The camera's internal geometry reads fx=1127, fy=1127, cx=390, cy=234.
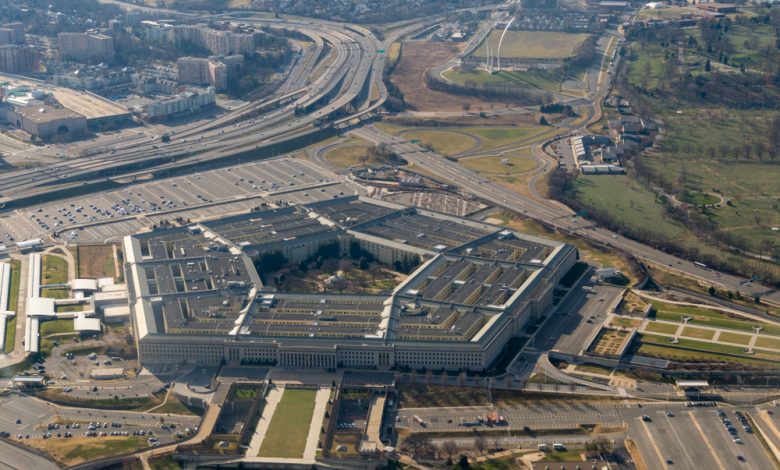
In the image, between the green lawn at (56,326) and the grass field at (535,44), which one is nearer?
the green lawn at (56,326)

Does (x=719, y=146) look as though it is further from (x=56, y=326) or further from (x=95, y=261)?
(x=56, y=326)

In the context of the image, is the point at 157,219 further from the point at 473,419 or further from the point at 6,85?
the point at 6,85

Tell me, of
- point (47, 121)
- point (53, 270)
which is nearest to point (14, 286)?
point (53, 270)

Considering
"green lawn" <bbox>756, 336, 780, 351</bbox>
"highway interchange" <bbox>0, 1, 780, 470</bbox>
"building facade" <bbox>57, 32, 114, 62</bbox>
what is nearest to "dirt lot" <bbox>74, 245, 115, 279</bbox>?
"highway interchange" <bbox>0, 1, 780, 470</bbox>

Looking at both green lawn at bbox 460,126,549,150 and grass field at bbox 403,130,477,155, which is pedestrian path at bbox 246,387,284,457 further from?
green lawn at bbox 460,126,549,150

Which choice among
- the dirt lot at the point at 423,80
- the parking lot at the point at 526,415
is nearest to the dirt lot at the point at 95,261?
the parking lot at the point at 526,415

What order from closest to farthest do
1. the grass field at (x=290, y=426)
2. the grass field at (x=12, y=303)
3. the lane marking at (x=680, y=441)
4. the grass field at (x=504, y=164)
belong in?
the lane marking at (x=680, y=441)
the grass field at (x=290, y=426)
the grass field at (x=12, y=303)
the grass field at (x=504, y=164)

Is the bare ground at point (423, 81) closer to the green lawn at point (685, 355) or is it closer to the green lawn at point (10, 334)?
the green lawn at point (685, 355)

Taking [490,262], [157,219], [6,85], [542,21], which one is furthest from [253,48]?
[490,262]
